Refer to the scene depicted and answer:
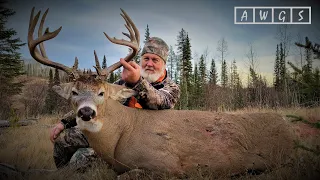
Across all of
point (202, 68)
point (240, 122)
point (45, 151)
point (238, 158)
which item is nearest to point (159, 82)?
point (240, 122)

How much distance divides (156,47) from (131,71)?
1620mm

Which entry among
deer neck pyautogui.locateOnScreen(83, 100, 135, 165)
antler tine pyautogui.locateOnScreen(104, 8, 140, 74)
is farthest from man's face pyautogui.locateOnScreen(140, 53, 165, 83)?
deer neck pyautogui.locateOnScreen(83, 100, 135, 165)

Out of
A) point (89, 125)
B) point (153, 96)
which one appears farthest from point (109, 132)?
point (153, 96)

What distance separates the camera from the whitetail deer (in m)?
3.25

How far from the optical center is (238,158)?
11.7ft

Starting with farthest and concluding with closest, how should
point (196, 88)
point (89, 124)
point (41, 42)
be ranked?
point (196, 88) < point (41, 42) < point (89, 124)

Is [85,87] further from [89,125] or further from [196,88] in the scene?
[196,88]

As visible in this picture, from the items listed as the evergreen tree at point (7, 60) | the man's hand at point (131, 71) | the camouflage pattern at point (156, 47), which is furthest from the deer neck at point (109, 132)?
the evergreen tree at point (7, 60)

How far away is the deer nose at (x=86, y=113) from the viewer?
9.78ft

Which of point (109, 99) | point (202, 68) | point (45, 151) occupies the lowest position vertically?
point (45, 151)

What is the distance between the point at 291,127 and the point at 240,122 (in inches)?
33.1

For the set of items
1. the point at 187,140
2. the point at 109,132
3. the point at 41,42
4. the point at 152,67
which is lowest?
the point at 187,140

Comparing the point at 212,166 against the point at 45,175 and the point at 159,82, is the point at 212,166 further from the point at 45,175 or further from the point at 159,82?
the point at 45,175

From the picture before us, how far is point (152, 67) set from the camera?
492cm
